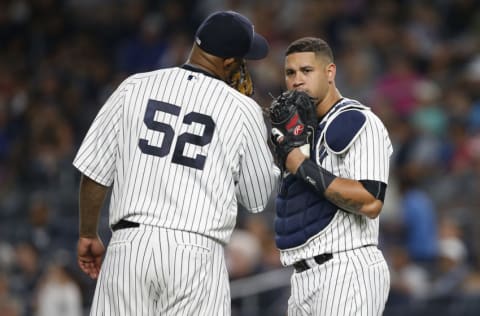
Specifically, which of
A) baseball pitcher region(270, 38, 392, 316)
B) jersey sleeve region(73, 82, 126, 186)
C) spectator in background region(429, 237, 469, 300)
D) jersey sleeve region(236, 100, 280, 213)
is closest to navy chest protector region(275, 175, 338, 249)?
baseball pitcher region(270, 38, 392, 316)

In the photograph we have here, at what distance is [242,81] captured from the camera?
16.8ft

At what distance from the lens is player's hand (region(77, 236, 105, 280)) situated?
5059 millimetres

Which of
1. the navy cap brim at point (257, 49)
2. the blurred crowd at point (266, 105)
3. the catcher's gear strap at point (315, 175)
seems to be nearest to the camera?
the catcher's gear strap at point (315, 175)

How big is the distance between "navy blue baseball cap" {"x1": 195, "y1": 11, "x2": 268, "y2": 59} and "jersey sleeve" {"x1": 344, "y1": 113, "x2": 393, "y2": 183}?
2.10ft

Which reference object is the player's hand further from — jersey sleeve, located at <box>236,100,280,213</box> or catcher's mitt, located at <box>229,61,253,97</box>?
catcher's mitt, located at <box>229,61,253,97</box>

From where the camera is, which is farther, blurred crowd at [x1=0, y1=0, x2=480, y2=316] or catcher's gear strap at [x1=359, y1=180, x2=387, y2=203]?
blurred crowd at [x1=0, y1=0, x2=480, y2=316]

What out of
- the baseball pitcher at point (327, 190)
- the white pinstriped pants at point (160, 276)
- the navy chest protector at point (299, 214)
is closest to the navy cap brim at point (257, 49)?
the baseball pitcher at point (327, 190)

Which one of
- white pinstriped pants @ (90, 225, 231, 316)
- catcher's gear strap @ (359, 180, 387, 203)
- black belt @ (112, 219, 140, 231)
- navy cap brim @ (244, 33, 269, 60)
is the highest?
navy cap brim @ (244, 33, 269, 60)

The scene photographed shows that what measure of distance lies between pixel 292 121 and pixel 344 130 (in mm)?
229

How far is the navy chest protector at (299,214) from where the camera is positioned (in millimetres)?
4871

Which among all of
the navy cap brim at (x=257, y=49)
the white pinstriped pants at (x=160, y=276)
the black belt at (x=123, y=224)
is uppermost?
the navy cap brim at (x=257, y=49)

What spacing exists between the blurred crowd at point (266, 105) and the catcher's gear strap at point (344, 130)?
367 centimetres

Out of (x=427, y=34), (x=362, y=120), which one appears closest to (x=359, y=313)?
(x=362, y=120)

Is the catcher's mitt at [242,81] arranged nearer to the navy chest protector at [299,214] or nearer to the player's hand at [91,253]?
the navy chest protector at [299,214]
